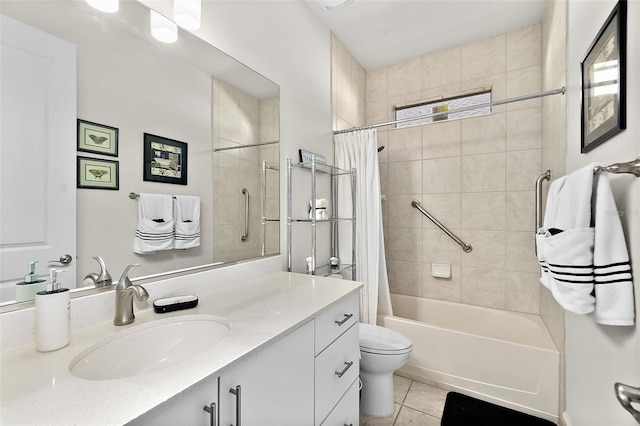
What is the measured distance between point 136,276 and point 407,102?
2758 millimetres

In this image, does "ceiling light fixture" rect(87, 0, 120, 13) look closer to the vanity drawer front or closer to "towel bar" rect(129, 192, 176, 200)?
"towel bar" rect(129, 192, 176, 200)

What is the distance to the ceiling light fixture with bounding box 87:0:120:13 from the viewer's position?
944mm

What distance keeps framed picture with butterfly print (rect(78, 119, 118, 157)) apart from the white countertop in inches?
22.9

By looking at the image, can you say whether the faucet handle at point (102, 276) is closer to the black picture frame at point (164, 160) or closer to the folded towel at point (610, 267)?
the black picture frame at point (164, 160)

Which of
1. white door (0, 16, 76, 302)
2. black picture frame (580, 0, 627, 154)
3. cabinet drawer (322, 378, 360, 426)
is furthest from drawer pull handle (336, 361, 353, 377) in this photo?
black picture frame (580, 0, 627, 154)

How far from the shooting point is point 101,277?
95cm

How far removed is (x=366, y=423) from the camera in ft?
5.33

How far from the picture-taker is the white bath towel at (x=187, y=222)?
1.20 meters

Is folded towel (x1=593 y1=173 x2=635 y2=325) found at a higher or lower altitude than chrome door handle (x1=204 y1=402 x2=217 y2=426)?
higher

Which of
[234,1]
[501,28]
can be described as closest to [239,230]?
[234,1]

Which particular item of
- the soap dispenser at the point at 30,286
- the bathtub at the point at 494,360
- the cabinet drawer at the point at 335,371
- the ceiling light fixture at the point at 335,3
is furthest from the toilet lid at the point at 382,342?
the ceiling light fixture at the point at 335,3

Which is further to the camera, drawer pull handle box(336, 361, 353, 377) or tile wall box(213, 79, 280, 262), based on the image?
tile wall box(213, 79, 280, 262)

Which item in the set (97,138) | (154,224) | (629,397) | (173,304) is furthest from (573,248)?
(97,138)

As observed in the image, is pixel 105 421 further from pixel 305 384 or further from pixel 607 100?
pixel 607 100
